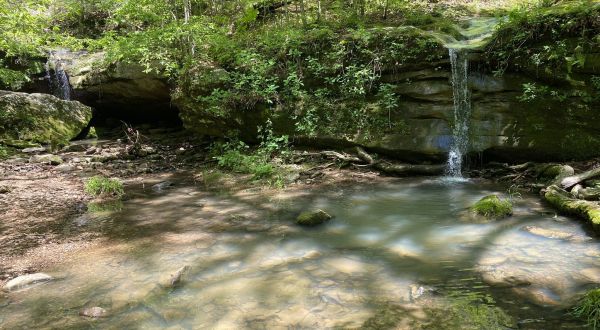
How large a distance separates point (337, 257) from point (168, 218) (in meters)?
3.34

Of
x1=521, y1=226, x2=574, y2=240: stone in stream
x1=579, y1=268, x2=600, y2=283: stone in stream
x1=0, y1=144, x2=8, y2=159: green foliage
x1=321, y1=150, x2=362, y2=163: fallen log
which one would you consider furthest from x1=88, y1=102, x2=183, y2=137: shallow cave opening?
x1=579, y1=268, x2=600, y2=283: stone in stream

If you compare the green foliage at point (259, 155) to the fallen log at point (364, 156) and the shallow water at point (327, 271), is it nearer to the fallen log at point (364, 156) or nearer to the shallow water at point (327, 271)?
the fallen log at point (364, 156)

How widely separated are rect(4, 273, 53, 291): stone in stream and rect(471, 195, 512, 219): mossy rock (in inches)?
235

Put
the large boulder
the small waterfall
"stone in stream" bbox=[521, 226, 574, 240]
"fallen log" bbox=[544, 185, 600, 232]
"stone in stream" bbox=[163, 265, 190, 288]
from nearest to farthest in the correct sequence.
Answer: "stone in stream" bbox=[163, 265, 190, 288] < "stone in stream" bbox=[521, 226, 574, 240] < "fallen log" bbox=[544, 185, 600, 232] < the large boulder < the small waterfall

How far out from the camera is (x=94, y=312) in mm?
3787

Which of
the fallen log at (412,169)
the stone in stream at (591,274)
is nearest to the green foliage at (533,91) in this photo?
the fallen log at (412,169)

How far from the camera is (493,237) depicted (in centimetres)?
535

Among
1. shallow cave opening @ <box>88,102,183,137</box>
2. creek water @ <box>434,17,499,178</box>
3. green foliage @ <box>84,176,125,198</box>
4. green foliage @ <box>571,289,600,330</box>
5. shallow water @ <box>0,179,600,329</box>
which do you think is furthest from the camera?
shallow cave opening @ <box>88,102,183,137</box>

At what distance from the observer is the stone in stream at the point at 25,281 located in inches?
172

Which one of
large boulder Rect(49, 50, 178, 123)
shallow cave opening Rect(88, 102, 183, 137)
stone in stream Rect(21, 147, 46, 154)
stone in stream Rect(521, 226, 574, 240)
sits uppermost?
large boulder Rect(49, 50, 178, 123)

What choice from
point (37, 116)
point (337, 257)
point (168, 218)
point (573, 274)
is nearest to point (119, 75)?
point (37, 116)

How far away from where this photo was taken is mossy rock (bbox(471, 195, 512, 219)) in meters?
6.10

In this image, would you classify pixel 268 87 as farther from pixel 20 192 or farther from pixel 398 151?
pixel 20 192

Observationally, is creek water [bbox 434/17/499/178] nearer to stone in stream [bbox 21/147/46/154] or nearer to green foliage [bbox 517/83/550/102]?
green foliage [bbox 517/83/550/102]
